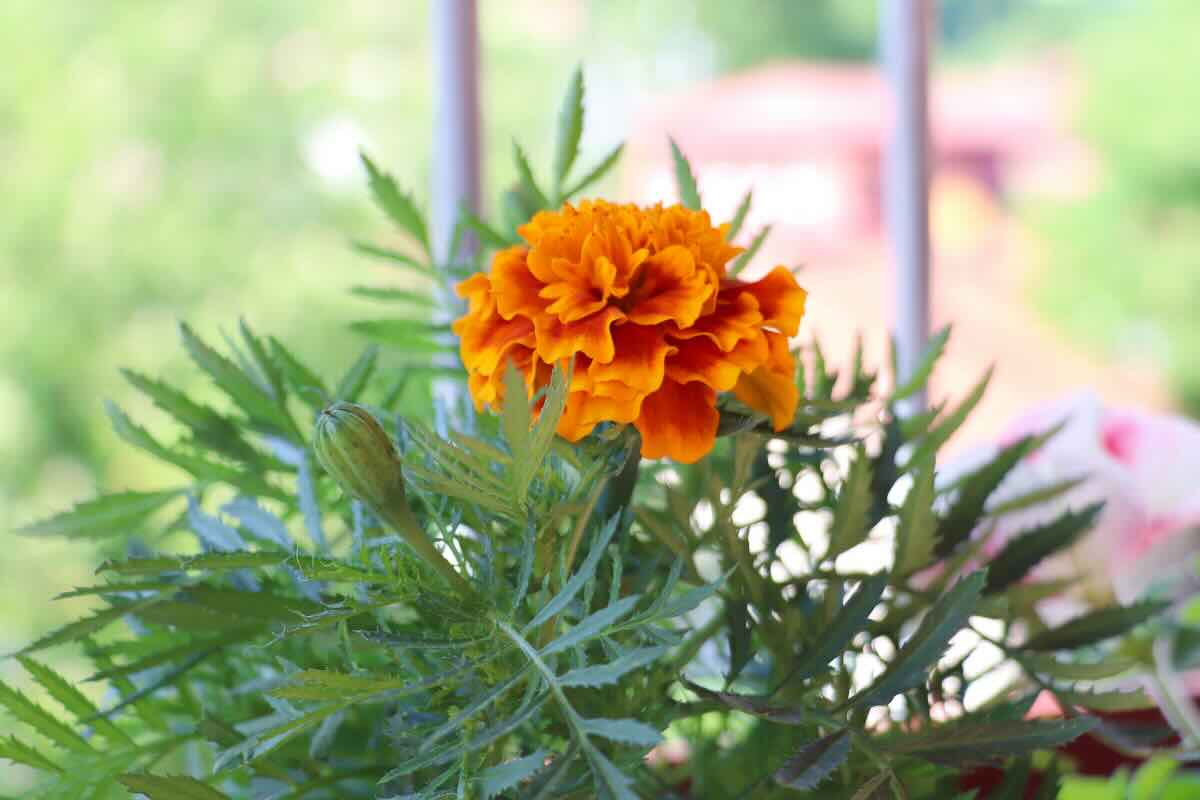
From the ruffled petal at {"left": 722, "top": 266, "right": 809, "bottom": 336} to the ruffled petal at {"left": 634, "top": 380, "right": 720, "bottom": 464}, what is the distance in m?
0.02

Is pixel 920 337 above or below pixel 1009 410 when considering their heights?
below

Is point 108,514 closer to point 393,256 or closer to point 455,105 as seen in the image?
point 393,256

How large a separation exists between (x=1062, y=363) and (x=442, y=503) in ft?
19.2

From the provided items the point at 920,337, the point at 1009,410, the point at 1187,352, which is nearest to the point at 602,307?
the point at 920,337

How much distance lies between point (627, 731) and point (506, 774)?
0.03 m

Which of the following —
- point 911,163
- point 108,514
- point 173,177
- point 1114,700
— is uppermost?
point 173,177

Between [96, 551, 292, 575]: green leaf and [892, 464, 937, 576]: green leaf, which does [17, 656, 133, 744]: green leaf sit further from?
[892, 464, 937, 576]: green leaf

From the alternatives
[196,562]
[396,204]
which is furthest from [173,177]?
[196,562]

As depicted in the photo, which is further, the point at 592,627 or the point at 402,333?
the point at 402,333

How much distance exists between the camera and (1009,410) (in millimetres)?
5480

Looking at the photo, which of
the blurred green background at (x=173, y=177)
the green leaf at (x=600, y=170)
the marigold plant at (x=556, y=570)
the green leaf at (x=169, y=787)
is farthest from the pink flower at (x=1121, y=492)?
the blurred green background at (x=173, y=177)

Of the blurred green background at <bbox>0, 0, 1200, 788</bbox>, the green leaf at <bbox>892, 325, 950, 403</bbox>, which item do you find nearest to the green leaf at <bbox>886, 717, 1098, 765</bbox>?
the green leaf at <bbox>892, 325, 950, 403</bbox>

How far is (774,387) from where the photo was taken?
0.78ft

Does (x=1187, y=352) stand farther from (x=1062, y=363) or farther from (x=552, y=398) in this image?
(x=552, y=398)
